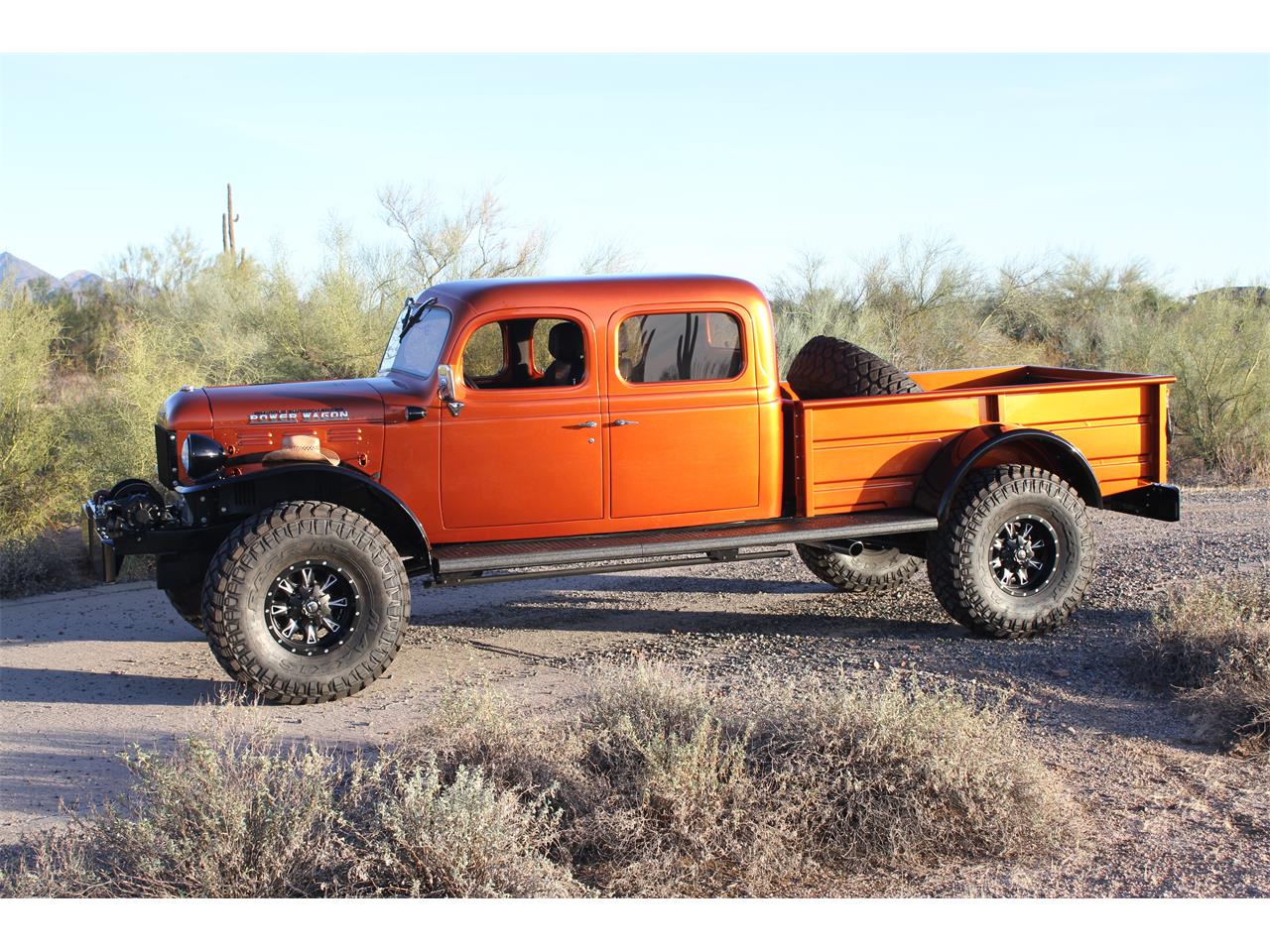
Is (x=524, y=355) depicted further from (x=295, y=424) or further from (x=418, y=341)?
(x=295, y=424)

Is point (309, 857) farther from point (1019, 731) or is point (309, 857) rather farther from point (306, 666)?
point (1019, 731)

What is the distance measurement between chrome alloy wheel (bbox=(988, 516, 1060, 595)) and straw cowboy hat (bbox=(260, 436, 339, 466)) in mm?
4096

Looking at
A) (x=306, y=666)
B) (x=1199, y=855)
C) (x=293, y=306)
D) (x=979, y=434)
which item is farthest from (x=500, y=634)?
(x=293, y=306)

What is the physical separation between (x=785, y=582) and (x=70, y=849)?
249 inches

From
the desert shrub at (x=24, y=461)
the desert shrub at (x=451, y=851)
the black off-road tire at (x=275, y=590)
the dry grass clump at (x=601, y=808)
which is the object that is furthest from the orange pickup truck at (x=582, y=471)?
the desert shrub at (x=24, y=461)

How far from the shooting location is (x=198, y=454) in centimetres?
661

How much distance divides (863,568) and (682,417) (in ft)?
8.52

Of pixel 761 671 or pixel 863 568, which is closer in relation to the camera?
pixel 761 671

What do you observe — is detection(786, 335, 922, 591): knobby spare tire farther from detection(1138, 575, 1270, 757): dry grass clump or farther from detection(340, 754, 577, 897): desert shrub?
detection(340, 754, 577, 897): desert shrub

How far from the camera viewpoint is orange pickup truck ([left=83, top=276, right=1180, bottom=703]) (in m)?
6.51

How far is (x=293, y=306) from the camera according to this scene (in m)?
15.5

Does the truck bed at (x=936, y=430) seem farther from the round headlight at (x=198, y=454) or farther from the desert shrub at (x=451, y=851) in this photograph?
the desert shrub at (x=451, y=851)

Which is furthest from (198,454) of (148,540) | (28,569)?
Result: (28,569)

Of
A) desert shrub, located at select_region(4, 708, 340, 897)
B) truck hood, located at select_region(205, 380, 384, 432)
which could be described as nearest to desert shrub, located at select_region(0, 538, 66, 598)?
truck hood, located at select_region(205, 380, 384, 432)
